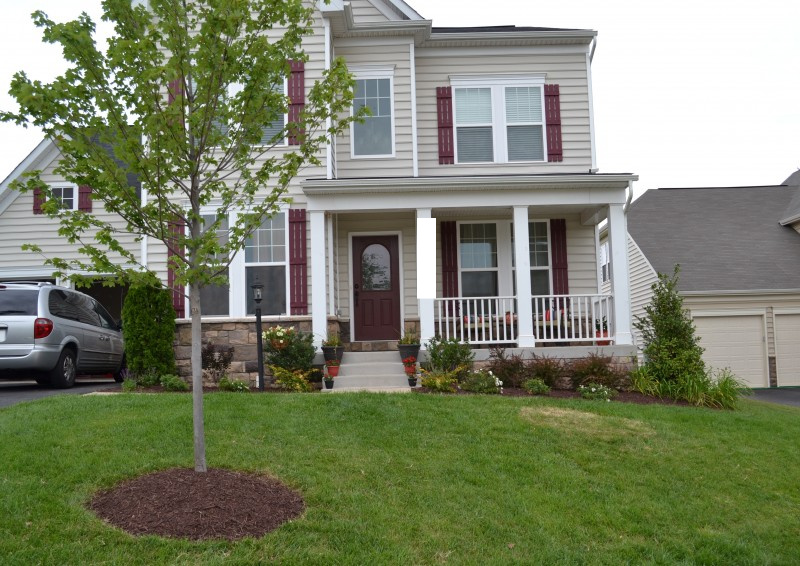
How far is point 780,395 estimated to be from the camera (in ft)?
48.2

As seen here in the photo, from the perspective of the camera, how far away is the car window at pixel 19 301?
9.27 meters

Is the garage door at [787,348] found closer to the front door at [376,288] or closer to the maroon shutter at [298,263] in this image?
the front door at [376,288]

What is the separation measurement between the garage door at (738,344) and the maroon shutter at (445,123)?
27.8ft

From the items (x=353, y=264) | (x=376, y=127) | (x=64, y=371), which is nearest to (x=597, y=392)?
(x=353, y=264)

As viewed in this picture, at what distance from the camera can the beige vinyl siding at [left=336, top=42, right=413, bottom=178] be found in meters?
11.9

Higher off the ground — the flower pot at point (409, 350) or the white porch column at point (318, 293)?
the white porch column at point (318, 293)

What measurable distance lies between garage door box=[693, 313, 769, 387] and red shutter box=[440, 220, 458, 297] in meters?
7.97

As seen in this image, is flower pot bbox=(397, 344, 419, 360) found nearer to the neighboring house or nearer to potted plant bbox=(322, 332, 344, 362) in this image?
potted plant bbox=(322, 332, 344, 362)

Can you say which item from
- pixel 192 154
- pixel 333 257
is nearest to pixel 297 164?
pixel 192 154

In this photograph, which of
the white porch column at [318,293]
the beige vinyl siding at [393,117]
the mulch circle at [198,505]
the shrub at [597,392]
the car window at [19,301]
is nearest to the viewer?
the mulch circle at [198,505]

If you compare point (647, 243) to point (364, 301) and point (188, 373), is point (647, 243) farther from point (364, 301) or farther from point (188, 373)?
point (188, 373)

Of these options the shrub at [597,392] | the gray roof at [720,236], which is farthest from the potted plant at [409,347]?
the gray roof at [720,236]

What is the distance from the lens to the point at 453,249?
12.1m

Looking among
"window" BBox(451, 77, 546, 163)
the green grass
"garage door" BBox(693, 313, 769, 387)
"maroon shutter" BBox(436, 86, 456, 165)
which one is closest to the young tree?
the green grass
